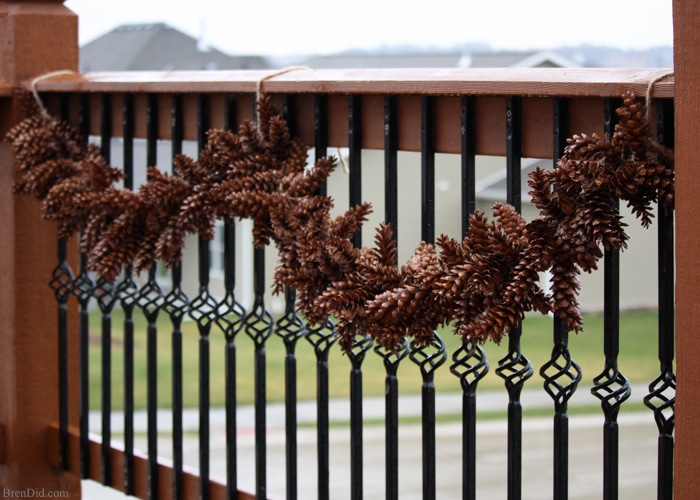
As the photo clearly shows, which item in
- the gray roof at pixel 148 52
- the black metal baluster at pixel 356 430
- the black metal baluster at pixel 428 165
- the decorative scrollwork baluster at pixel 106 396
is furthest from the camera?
the gray roof at pixel 148 52

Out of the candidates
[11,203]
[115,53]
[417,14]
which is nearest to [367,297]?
[11,203]

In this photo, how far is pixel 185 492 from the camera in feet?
5.89

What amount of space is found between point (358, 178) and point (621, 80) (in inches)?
19.8

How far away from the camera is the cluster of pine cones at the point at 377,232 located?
3.46ft

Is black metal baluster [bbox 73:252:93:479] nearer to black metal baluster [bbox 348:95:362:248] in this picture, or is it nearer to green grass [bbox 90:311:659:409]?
black metal baluster [bbox 348:95:362:248]

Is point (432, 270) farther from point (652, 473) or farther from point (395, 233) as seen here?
point (652, 473)

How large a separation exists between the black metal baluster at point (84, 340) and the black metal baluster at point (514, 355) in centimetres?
101

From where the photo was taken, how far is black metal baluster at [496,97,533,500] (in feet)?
4.02

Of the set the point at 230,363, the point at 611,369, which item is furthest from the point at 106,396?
Result: the point at 611,369

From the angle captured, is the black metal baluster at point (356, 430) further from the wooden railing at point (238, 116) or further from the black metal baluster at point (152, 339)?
the black metal baluster at point (152, 339)

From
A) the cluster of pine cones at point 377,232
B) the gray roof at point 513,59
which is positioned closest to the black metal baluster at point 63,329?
the cluster of pine cones at point 377,232

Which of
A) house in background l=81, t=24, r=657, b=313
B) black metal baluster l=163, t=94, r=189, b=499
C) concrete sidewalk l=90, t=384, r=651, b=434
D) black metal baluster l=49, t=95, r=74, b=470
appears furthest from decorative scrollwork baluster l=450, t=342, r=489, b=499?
concrete sidewalk l=90, t=384, r=651, b=434

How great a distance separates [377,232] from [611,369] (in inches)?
13.6

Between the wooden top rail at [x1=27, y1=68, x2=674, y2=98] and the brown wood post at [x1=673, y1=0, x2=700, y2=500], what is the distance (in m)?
0.04
